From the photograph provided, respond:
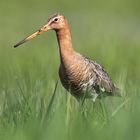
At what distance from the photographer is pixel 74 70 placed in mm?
8523

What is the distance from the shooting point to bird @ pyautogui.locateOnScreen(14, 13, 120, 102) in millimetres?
8508

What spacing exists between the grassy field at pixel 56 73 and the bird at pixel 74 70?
17cm

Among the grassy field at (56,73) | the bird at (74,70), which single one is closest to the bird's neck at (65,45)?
the bird at (74,70)

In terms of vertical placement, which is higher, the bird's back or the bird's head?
the bird's head

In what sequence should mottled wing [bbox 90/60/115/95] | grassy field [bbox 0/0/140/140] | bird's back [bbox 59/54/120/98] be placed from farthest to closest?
mottled wing [bbox 90/60/115/95] → bird's back [bbox 59/54/120/98] → grassy field [bbox 0/0/140/140]

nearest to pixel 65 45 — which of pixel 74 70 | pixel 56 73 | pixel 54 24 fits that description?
pixel 54 24

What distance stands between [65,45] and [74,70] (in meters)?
0.37

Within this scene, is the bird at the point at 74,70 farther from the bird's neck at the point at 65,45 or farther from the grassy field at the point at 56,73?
the grassy field at the point at 56,73

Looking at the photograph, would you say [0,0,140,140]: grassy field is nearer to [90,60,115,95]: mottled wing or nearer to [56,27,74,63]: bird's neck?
[90,60,115,95]: mottled wing

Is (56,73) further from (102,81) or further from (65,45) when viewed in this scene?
(65,45)

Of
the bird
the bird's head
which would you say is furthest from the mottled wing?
the bird's head

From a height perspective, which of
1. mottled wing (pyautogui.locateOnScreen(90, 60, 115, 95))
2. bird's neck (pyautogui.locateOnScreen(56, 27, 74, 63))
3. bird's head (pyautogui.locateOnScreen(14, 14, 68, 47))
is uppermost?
bird's head (pyautogui.locateOnScreen(14, 14, 68, 47))

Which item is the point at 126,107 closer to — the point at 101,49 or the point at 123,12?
the point at 101,49

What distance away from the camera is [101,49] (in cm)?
1195
